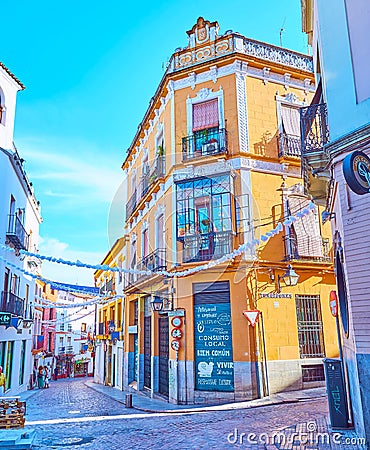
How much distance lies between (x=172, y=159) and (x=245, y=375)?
8007 millimetres

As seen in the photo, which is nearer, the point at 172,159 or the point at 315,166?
the point at 315,166

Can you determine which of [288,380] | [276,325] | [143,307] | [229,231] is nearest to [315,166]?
[229,231]

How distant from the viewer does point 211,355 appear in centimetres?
1370

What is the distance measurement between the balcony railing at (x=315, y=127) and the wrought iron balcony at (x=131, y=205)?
14.0 metres

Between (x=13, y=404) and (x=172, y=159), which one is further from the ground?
(x=172, y=159)

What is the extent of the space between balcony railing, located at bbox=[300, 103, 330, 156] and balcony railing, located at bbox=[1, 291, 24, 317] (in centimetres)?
1261

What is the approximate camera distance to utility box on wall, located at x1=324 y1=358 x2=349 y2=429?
7816 mm

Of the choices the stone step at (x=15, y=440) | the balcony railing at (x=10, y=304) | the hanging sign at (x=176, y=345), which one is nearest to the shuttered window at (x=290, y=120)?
the hanging sign at (x=176, y=345)

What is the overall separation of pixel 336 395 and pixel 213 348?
20.2 ft

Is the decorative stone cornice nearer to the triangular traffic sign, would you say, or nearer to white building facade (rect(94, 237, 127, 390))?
the triangular traffic sign

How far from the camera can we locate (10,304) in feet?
55.9

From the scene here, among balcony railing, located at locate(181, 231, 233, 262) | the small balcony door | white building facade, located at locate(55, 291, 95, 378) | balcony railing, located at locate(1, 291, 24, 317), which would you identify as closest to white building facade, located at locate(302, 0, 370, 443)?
balcony railing, located at locate(181, 231, 233, 262)

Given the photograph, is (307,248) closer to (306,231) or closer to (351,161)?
(306,231)

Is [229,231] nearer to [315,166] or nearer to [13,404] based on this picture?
[315,166]
